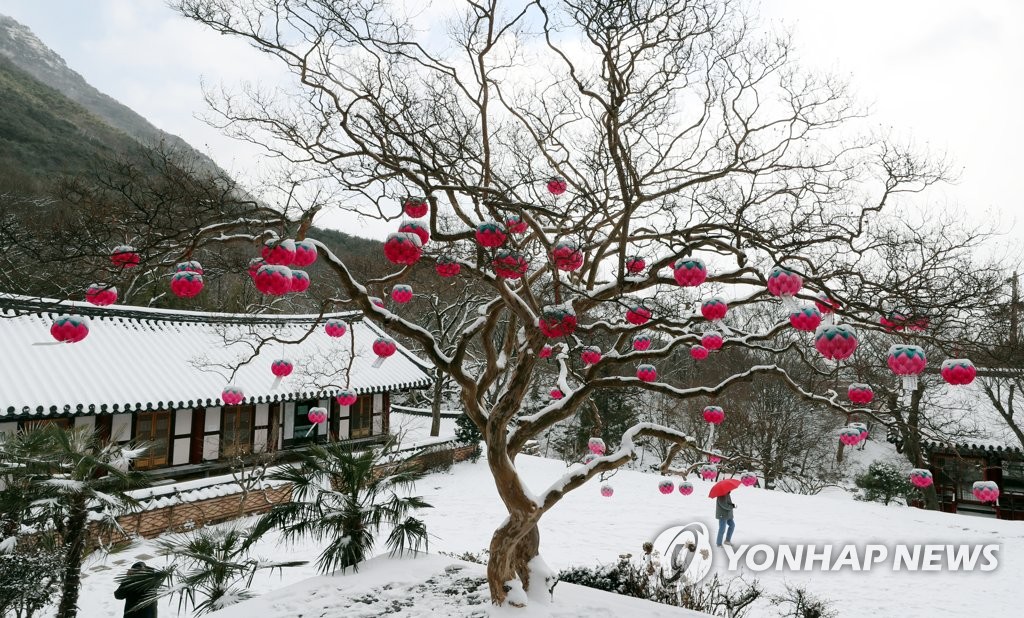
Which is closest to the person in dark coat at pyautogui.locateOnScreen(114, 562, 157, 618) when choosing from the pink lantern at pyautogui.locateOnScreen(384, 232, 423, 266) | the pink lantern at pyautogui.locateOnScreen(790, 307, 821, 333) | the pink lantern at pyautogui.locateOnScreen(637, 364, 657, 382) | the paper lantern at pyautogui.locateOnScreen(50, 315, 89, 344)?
the paper lantern at pyautogui.locateOnScreen(50, 315, 89, 344)

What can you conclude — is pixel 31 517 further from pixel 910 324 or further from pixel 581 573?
pixel 910 324

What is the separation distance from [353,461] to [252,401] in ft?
27.7

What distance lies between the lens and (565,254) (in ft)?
15.2

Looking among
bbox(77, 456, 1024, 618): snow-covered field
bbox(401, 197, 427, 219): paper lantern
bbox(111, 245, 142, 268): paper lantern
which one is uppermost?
bbox(401, 197, 427, 219): paper lantern

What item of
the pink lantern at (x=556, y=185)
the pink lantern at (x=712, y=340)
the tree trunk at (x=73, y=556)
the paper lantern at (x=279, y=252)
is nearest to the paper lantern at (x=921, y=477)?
the pink lantern at (x=712, y=340)

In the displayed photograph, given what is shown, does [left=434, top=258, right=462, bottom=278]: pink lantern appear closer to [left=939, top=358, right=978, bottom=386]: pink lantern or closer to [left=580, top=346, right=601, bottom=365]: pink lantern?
[left=580, top=346, right=601, bottom=365]: pink lantern

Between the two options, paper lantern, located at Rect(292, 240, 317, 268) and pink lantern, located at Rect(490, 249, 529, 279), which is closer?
paper lantern, located at Rect(292, 240, 317, 268)

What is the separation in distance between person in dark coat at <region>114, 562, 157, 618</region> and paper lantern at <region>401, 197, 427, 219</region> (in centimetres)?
452

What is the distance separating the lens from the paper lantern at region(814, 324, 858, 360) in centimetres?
353

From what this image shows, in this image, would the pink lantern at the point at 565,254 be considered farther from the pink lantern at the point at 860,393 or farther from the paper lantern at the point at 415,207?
the pink lantern at the point at 860,393

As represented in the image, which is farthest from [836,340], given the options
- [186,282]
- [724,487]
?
[724,487]

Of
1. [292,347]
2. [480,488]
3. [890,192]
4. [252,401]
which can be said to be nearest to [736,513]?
[480,488]

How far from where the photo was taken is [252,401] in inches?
539

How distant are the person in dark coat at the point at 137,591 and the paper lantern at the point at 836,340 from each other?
21.5ft
